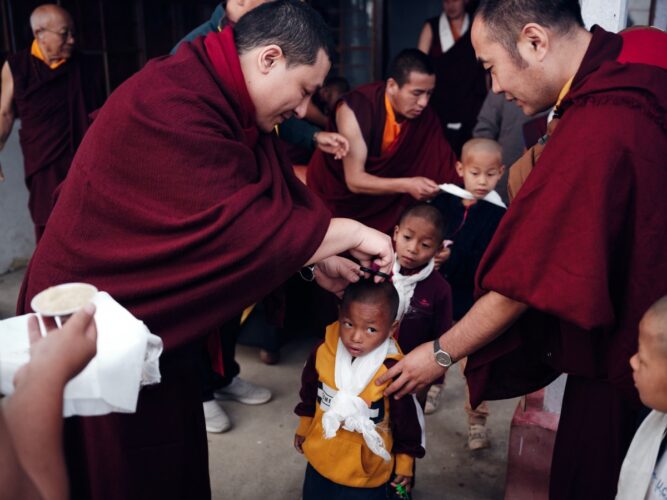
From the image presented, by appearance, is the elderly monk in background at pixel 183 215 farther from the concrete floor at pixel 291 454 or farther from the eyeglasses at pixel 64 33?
the eyeglasses at pixel 64 33

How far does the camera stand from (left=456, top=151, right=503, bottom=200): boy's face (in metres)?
3.22

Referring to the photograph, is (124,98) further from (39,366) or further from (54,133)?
(54,133)

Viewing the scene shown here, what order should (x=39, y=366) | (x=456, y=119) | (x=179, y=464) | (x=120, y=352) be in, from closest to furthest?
(x=39, y=366) < (x=120, y=352) < (x=179, y=464) < (x=456, y=119)

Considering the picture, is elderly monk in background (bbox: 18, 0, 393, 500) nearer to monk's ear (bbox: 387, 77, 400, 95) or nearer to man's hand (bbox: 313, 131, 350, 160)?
man's hand (bbox: 313, 131, 350, 160)

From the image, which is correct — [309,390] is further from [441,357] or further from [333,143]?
[333,143]

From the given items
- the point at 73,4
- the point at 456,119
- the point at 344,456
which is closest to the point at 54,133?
the point at 73,4

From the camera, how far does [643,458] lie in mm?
1521

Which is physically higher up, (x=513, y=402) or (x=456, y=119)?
(x=456, y=119)

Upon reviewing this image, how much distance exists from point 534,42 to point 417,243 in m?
1.01

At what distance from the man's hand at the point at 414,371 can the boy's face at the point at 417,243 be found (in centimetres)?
63

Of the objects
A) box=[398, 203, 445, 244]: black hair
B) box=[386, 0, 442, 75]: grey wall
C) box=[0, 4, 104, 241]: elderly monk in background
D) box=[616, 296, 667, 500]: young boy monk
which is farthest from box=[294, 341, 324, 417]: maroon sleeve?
box=[386, 0, 442, 75]: grey wall

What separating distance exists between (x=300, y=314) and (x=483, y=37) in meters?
2.53

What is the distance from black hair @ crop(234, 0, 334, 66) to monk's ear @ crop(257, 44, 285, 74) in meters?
0.02

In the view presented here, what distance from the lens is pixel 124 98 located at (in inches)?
67.4
